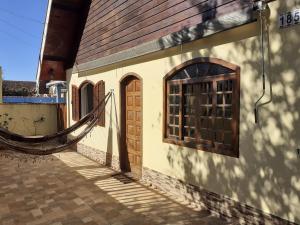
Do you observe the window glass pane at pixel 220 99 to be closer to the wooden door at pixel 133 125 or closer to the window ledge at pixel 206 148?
the window ledge at pixel 206 148

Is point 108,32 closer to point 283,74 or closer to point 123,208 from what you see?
point 123,208

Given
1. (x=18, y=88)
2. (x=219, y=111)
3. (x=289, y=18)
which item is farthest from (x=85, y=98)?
(x=18, y=88)

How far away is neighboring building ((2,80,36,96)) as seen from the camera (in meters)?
24.4

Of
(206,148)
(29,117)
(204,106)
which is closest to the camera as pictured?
(206,148)

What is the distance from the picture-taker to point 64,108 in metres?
11.0

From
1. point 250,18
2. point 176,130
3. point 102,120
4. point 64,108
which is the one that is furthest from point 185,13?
point 64,108

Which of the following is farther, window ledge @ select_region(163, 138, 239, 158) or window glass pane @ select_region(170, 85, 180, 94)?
window glass pane @ select_region(170, 85, 180, 94)

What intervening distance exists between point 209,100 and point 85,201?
2.72 metres

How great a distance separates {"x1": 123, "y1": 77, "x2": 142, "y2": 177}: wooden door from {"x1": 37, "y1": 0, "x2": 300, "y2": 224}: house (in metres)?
0.02

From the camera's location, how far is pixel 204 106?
445cm

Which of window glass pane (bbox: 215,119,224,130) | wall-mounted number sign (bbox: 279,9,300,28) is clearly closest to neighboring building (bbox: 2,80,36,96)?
window glass pane (bbox: 215,119,224,130)

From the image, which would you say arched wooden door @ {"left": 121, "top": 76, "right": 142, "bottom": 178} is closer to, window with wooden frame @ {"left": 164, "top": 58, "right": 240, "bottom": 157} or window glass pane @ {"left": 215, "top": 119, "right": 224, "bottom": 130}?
window with wooden frame @ {"left": 164, "top": 58, "right": 240, "bottom": 157}

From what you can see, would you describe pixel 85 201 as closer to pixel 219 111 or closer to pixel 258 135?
pixel 219 111

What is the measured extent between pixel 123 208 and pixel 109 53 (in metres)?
4.19
